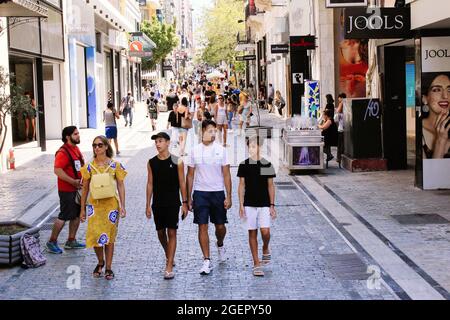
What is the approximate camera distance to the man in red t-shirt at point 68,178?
32.3 feet

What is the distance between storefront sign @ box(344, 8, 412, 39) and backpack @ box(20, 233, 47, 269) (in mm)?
8055

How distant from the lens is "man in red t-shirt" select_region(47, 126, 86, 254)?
9.84 metres

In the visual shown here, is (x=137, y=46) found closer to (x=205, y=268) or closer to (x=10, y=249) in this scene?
(x=10, y=249)

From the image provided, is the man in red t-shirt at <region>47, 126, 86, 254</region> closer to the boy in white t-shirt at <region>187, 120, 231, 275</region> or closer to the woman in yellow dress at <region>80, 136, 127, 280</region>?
the woman in yellow dress at <region>80, 136, 127, 280</region>

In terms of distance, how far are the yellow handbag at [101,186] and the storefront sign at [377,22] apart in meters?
7.78

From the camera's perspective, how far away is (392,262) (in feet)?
30.2

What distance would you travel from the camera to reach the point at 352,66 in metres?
26.9

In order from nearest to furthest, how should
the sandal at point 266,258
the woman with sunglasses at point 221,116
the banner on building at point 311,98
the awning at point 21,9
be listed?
the sandal at point 266,258
the awning at point 21,9
the banner on building at point 311,98
the woman with sunglasses at point 221,116

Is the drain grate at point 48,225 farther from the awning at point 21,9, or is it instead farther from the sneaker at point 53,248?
the awning at point 21,9

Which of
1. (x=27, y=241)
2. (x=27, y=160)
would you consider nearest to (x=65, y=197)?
(x=27, y=241)

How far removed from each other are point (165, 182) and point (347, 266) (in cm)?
235

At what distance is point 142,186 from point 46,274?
733 cm

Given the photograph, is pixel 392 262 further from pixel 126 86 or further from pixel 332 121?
pixel 126 86

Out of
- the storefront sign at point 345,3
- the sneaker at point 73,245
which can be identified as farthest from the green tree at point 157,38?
the sneaker at point 73,245
